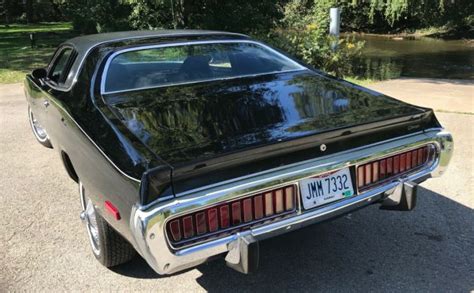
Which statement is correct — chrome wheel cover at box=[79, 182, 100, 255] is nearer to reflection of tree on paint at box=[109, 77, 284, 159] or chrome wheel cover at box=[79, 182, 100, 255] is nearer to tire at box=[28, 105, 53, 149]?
reflection of tree on paint at box=[109, 77, 284, 159]

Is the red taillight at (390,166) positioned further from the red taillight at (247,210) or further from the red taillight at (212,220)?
the red taillight at (212,220)

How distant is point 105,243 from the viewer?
123 inches

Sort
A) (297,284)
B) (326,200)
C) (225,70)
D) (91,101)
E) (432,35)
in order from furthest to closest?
1. (432,35)
2. (225,70)
3. (91,101)
4. (297,284)
5. (326,200)

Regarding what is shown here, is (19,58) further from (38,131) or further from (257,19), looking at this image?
(38,131)

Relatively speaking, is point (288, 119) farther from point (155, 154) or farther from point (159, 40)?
point (159, 40)

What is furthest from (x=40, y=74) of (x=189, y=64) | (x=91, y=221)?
(x=91, y=221)

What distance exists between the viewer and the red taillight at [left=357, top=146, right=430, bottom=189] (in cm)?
298

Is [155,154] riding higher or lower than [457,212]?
higher

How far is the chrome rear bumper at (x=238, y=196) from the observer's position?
2.33 m

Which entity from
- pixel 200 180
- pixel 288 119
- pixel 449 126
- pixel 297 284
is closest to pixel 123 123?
pixel 200 180

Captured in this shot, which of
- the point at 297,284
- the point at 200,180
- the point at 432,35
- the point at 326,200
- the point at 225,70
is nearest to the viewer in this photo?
the point at 200,180

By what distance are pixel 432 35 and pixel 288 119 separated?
34.3 meters

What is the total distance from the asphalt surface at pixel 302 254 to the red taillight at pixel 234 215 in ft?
1.08

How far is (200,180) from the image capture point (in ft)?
7.98
